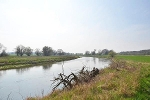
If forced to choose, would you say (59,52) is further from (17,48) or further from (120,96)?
(120,96)

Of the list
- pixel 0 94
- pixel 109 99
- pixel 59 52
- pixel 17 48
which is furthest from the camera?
pixel 59 52

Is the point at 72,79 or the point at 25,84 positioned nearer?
the point at 72,79

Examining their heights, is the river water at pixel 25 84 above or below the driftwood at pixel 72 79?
below

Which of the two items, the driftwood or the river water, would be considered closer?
the driftwood

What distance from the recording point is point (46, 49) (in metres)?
157

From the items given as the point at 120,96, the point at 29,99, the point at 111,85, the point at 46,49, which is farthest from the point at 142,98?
the point at 46,49

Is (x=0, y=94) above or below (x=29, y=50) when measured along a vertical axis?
below

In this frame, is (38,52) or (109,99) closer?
(109,99)

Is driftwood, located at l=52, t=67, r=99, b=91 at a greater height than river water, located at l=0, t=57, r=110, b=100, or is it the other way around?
driftwood, located at l=52, t=67, r=99, b=91

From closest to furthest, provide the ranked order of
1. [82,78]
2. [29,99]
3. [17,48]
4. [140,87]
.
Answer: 1. [140,87]
2. [29,99]
3. [82,78]
4. [17,48]

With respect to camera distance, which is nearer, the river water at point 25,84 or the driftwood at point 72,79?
the driftwood at point 72,79

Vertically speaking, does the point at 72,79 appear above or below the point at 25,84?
above

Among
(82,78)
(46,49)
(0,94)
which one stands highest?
(46,49)

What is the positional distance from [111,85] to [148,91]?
2.35m
